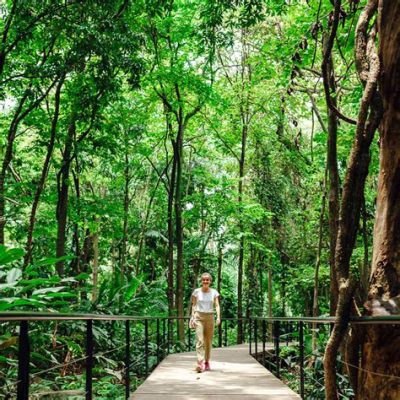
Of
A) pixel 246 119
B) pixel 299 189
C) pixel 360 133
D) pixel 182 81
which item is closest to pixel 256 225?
pixel 299 189

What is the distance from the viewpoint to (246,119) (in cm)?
1831

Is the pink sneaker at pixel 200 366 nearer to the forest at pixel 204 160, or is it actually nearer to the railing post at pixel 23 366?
the forest at pixel 204 160

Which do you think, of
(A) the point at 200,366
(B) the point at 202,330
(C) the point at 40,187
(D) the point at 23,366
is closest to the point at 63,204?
(C) the point at 40,187

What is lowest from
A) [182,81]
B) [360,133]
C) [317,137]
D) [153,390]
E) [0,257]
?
[153,390]

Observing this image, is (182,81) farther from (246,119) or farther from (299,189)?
(299,189)

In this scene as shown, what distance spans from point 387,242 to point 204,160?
793 inches

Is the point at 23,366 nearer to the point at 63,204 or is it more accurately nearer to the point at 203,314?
the point at 203,314

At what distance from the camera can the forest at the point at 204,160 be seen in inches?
107

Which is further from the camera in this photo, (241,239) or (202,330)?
(241,239)

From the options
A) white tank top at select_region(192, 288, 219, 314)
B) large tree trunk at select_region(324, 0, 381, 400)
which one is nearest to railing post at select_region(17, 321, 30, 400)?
large tree trunk at select_region(324, 0, 381, 400)

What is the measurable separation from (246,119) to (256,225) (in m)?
A: 3.87

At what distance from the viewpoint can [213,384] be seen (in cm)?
625

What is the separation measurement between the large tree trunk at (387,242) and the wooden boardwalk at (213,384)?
2.68 m

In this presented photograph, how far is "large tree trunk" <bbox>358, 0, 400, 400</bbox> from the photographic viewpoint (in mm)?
2432
